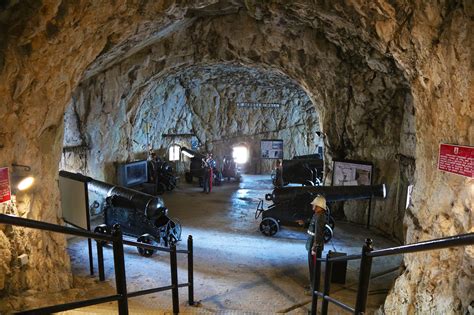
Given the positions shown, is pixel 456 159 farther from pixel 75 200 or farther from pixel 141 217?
pixel 141 217

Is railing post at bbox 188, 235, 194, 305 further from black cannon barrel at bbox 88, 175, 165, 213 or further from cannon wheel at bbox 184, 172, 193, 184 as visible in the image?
cannon wheel at bbox 184, 172, 193, 184

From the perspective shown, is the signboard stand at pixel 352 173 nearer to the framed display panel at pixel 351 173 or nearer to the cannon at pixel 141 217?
the framed display panel at pixel 351 173

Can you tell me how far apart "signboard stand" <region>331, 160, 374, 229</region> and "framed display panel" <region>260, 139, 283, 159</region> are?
8.39 meters

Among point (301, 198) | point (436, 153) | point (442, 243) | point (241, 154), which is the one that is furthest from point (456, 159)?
point (241, 154)

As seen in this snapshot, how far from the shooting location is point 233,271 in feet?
23.9

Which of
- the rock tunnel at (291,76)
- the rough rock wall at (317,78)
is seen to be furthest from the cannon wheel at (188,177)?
the rough rock wall at (317,78)

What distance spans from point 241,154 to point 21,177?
1523 cm

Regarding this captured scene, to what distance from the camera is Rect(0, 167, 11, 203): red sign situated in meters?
4.67

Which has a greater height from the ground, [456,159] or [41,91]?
[41,91]

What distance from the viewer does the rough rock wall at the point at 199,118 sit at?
1083 cm

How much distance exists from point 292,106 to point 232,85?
3.72 metres

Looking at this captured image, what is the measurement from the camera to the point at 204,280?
6754mm

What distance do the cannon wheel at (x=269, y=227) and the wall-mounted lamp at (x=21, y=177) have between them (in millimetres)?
5993

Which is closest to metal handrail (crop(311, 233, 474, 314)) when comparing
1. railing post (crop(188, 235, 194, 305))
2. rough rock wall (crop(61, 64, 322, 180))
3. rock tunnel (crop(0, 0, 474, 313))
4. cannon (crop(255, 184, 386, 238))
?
rock tunnel (crop(0, 0, 474, 313))
